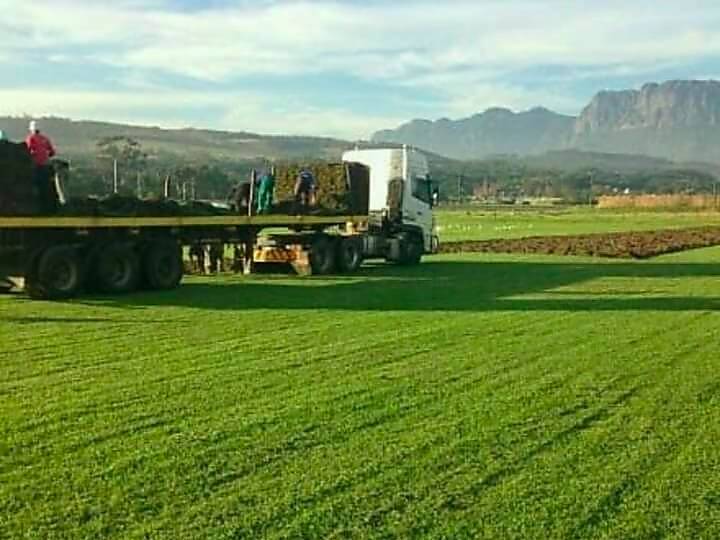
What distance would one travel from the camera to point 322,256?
32031 mm

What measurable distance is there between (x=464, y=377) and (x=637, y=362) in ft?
8.64

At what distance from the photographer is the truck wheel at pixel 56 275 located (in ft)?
75.4

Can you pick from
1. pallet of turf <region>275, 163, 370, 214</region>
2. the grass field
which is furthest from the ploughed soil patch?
the grass field

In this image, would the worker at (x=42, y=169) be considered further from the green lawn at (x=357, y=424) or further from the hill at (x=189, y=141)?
the hill at (x=189, y=141)

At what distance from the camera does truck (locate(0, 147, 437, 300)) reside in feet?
75.8

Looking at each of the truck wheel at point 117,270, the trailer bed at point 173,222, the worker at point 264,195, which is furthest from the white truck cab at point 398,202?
the truck wheel at point 117,270

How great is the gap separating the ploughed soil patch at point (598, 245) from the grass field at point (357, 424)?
22600 mm

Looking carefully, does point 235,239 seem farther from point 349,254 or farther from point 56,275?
point 56,275

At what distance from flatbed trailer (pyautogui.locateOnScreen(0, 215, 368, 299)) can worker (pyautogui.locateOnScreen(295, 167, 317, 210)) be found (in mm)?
900

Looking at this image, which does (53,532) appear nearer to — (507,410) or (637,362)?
(507,410)

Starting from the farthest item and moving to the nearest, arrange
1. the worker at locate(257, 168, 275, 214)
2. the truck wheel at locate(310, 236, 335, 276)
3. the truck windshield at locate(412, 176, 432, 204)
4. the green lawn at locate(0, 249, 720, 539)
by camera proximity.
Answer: the truck windshield at locate(412, 176, 432, 204) → the truck wheel at locate(310, 236, 335, 276) → the worker at locate(257, 168, 275, 214) → the green lawn at locate(0, 249, 720, 539)

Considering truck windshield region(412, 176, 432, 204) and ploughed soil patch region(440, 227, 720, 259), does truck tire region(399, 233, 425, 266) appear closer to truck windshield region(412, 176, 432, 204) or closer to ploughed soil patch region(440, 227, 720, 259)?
truck windshield region(412, 176, 432, 204)

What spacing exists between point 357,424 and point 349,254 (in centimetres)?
2232

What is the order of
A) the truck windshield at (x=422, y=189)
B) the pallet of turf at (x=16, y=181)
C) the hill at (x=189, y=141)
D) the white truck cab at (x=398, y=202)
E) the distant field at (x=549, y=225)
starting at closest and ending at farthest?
the pallet of turf at (x=16, y=181) < the white truck cab at (x=398, y=202) < the truck windshield at (x=422, y=189) < the distant field at (x=549, y=225) < the hill at (x=189, y=141)
